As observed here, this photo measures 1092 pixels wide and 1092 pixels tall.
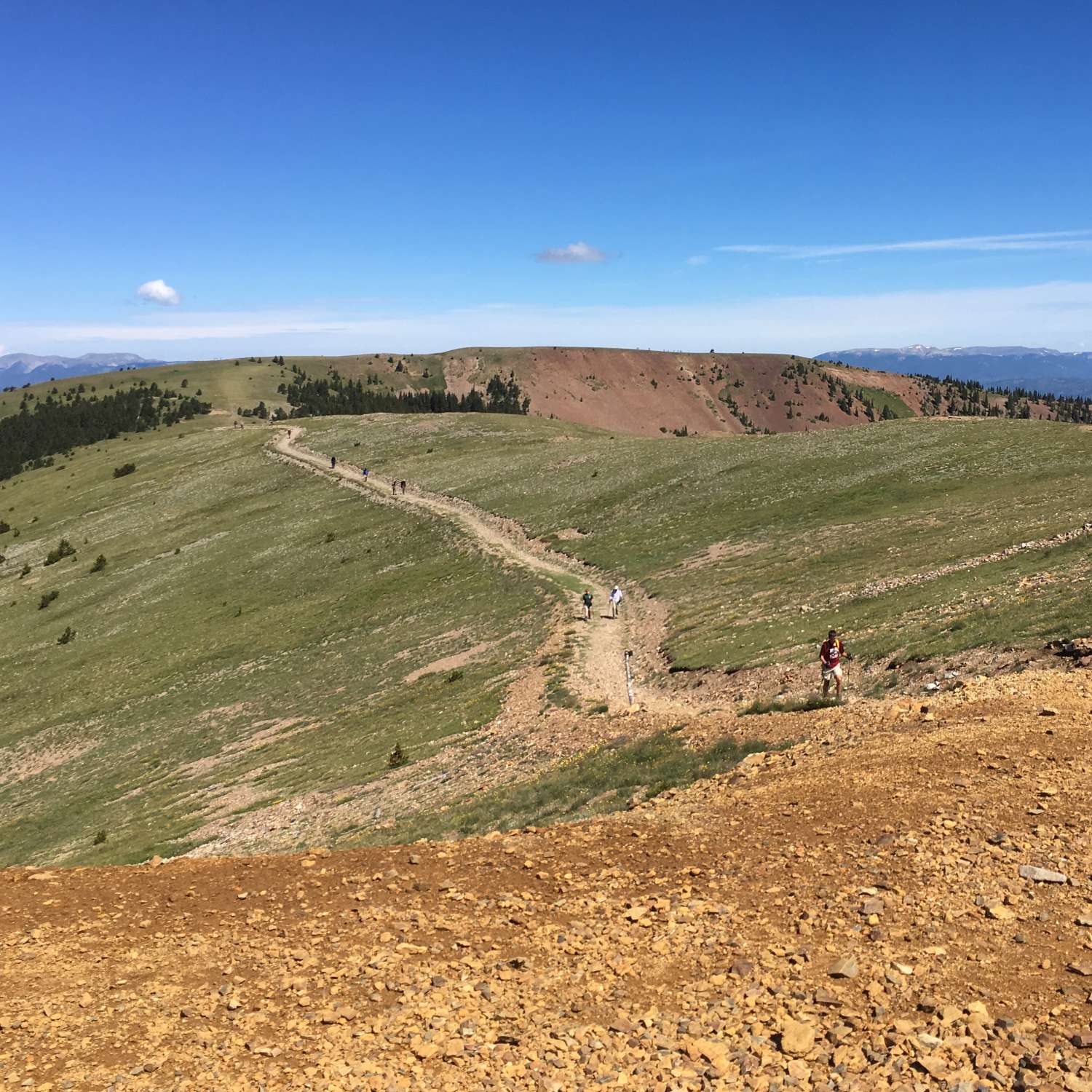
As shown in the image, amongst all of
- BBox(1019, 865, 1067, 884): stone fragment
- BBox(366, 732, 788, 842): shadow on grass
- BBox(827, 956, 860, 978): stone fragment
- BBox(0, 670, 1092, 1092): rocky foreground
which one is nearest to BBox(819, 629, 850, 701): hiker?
BBox(366, 732, 788, 842): shadow on grass

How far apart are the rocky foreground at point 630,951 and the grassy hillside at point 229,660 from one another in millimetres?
14607

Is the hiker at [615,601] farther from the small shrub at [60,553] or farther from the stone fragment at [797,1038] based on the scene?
the small shrub at [60,553]

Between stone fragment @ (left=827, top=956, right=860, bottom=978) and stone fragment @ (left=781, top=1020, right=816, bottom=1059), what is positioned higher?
stone fragment @ (left=827, top=956, right=860, bottom=978)

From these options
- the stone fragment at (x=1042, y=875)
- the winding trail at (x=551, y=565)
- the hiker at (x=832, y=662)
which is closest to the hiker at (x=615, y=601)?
the winding trail at (x=551, y=565)

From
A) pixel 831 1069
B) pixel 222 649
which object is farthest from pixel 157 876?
pixel 222 649

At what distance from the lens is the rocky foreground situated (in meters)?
9.11

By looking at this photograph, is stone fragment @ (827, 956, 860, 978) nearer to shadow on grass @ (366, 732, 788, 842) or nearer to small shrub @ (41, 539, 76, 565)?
shadow on grass @ (366, 732, 788, 842)

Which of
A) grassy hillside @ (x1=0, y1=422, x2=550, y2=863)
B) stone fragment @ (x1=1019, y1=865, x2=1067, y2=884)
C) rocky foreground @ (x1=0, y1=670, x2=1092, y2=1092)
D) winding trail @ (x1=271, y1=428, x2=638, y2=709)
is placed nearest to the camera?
rocky foreground @ (x1=0, y1=670, x2=1092, y2=1092)

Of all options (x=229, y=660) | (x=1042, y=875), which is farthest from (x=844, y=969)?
(x=229, y=660)

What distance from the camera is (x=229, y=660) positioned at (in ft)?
171

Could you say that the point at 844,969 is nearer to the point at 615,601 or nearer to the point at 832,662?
the point at 832,662

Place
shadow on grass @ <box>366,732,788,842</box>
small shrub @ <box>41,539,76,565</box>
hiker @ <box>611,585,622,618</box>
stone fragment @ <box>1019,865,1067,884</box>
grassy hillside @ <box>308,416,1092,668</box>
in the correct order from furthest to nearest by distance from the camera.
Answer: small shrub @ <box>41,539,76,565</box> < hiker @ <box>611,585,622,618</box> < grassy hillside @ <box>308,416,1092,668</box> < shadow on grass @ <box>366,732,788,842</box> < stone fragment @ <box>1019,865,1067,884</box>

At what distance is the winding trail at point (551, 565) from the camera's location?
1314 inches

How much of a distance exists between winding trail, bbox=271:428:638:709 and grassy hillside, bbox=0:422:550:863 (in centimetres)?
245
